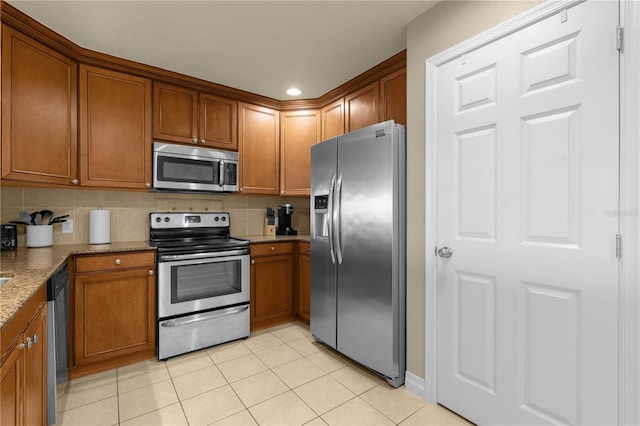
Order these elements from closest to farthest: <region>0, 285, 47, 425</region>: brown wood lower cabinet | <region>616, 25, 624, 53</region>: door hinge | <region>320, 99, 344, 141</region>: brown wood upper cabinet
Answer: <region>0, 285, 47, 425</region>: brown wood lower cabinet, <region>616, 25, 624, 53</region>: door hinge, <region>320, 99, 344, 141</region>: brown wood upper cabinet

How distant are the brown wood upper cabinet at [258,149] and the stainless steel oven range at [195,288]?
69 cm

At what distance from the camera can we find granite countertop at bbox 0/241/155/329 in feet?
3.39

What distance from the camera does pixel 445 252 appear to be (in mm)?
1842

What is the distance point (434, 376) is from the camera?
1917 millimetres

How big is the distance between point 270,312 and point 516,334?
216 centimetres

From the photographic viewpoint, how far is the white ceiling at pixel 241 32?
1911mm

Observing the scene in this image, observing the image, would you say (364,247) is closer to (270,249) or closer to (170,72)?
(270,249)

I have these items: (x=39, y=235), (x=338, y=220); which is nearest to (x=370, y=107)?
(x=338, y=220)

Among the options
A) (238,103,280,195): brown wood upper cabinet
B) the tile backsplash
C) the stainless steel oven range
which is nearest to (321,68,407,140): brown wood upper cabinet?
(238,103,280,195): brown wood upper cabinet

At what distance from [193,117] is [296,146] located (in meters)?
1.05

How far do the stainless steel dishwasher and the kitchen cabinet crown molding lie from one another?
1494 millimetres

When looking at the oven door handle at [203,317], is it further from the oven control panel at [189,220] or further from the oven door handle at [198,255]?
the oven control panel at [189,220]

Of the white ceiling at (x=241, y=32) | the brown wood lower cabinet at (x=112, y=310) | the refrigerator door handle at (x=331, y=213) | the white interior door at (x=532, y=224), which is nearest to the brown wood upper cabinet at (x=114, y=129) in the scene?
the white ceiling at (x=241, y=32)

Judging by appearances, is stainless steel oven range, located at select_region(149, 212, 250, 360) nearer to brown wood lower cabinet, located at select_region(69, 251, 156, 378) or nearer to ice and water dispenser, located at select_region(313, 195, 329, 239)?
brown wood lower cabinet, located at select_region(69, 251, 156, 378)
